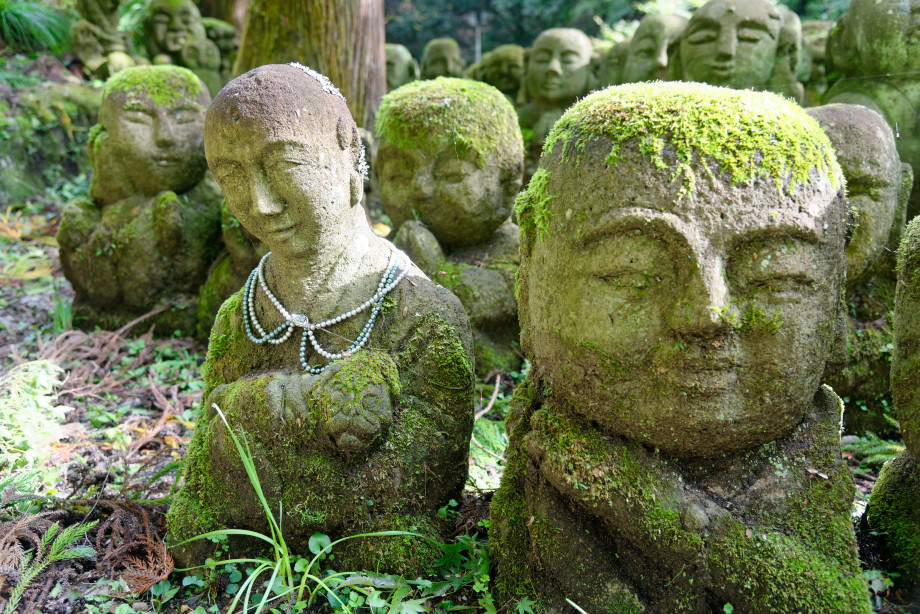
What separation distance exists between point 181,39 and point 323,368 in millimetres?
8235

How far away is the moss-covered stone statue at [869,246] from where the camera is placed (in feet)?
11.0

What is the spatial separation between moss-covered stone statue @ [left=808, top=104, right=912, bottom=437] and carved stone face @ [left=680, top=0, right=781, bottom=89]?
2.14 m

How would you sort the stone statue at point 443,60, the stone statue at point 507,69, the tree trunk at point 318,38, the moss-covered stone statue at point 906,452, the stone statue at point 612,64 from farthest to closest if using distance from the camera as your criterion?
the stone statue at point 443,60, the stone statue at point 507,69, the stone statue at point 612,64, the tree trunk at point 318,38, the moss-covered stone statue at point 906,452

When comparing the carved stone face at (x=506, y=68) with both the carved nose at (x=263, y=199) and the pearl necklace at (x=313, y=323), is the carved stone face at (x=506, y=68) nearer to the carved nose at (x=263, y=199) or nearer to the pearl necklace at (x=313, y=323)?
the pearl necklace at (x=313, y=323)

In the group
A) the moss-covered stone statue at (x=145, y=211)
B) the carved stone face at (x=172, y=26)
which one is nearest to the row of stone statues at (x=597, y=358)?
the moss-covered stone statue at (x=145, y=211)

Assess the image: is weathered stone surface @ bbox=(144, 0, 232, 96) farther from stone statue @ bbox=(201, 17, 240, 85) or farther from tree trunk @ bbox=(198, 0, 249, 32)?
tree trunk @ bbox=(198, 0, 249, 32)

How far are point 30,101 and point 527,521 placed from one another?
8976 mm

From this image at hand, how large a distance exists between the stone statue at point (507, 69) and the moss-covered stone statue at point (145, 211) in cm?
439

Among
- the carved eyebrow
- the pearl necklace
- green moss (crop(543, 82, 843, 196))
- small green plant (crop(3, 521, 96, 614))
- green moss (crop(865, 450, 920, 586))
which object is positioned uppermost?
green moss (crop(543, 82, 843, 196))

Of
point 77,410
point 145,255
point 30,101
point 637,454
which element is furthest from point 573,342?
point 30,101

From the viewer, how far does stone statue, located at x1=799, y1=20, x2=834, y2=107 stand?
6121 millimetres

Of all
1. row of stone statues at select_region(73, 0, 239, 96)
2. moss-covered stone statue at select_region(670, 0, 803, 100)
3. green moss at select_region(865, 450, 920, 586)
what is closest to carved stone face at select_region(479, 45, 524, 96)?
moss-covered stone statue at select_region(670, 0, 803, 100)

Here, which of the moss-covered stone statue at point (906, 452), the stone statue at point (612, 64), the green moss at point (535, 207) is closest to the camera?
the moss-covered stone statue at point (906, 452)

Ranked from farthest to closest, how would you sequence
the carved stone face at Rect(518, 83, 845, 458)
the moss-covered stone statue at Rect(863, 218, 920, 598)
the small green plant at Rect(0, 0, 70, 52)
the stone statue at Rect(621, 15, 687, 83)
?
the small green plant at Rect(0, 0, 70, 52)
the stone statue at Rect(621, 15, 687, 83)
the moss-covered stone statue at Rect(863, 218, 920, 598)
the carved stone face at Rect(518, 83, 845, 458)
